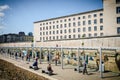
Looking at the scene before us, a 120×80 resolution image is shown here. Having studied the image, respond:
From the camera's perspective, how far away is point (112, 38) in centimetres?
2488

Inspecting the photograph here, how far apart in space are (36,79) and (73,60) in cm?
1042

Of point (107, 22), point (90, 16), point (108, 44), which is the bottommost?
point (108, 44)

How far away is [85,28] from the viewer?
6197 cm

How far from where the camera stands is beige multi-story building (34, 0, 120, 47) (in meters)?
28.7

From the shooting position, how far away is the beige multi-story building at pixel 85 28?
94.2 ft

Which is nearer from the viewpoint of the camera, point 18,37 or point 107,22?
point 107,22

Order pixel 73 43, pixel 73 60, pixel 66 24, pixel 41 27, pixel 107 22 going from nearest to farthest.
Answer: pixel 73 60 → pixel 73 43 → pixel 107 22 → pixel 66 24 → pixel 41 27

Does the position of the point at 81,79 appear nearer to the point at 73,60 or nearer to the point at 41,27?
the point at 73,60

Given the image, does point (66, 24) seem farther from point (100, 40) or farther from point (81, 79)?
point (81, 79)

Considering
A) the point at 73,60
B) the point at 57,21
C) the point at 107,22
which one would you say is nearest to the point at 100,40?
the point at 73,60

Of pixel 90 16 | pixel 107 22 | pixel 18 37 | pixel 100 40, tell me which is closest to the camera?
pixel 100 40

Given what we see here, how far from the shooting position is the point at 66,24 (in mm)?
68625

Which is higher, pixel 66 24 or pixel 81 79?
pixel 66 24

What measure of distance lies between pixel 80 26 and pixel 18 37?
74.9 meters
